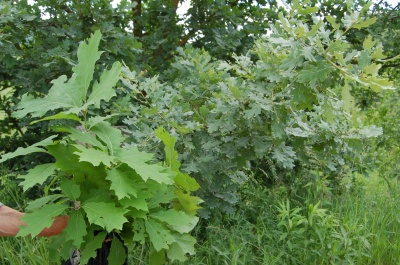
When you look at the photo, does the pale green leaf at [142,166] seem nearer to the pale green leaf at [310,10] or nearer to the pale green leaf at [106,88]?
the pale green leaf at [106,88]

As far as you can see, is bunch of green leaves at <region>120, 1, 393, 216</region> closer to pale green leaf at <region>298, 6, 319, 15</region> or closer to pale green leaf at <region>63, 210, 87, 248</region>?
pale green leaf at <region>298, 6, 319, 15</region>

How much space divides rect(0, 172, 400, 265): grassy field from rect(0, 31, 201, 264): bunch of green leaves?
3.56ft

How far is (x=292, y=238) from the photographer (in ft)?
10.1

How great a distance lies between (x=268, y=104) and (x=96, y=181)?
1145 millimetres

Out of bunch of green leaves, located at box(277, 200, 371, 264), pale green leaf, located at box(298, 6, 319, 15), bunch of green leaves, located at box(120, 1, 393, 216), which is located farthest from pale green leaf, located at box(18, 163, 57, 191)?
bunch of green leaves, located at box(277, 200, 371, 264)

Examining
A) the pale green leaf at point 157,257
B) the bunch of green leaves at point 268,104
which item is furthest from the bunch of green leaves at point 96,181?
the bunch of green leaves at point 268,104

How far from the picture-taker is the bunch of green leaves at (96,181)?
1670mm

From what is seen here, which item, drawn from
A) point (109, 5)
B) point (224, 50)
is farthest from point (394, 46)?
point (109, 5)

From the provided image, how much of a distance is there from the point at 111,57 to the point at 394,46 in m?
2.68

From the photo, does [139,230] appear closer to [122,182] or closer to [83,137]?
[122,182]

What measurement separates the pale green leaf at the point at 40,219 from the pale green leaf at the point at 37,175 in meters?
0.09

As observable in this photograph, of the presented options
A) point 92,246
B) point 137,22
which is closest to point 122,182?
point 92,246

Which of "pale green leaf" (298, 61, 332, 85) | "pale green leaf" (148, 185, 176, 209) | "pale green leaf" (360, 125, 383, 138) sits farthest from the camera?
"pale green leaf" (360, 125, 383, 138)

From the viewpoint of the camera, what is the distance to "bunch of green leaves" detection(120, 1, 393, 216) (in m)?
2.41
